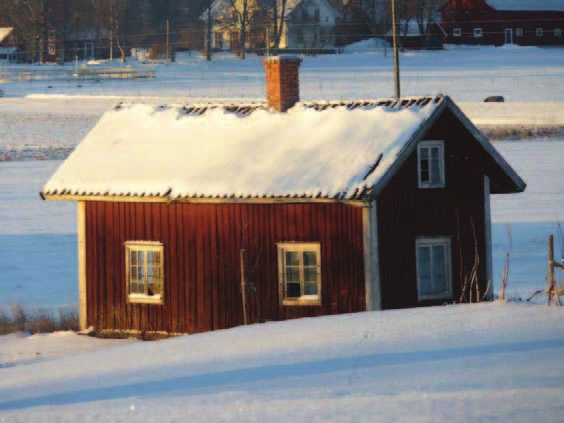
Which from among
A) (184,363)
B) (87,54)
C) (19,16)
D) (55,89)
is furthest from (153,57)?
(184,363)

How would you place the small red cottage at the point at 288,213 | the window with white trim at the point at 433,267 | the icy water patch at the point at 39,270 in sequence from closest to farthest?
the small red cottage at the point at 288,213, the window with white trim at the point at 433,267, the icy water patch at the point at 39,270

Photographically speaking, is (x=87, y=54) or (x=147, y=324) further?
(x=87, y=54)

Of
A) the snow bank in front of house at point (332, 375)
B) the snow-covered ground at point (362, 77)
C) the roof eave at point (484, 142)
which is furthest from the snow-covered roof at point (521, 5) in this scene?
the snow bank in front of house at point (332, 375)

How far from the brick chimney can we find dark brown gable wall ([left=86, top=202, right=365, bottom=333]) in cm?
293

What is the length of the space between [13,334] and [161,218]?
11.5 ft

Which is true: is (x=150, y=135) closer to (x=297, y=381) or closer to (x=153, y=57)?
(x=297, y=381)

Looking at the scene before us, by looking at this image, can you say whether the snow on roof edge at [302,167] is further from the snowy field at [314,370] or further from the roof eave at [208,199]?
the snowy field at [314,370]

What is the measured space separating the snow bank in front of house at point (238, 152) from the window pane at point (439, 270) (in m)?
2.09

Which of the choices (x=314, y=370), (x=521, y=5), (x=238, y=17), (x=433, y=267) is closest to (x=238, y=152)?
(x=433, y=267)

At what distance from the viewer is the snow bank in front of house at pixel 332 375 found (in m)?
9.89

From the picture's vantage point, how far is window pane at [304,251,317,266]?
19.6 metres

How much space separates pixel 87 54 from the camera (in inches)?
4358

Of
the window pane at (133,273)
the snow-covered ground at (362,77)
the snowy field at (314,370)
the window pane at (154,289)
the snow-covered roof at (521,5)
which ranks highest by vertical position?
the snow-covered roof at (521,5)

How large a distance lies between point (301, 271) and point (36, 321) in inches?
213
